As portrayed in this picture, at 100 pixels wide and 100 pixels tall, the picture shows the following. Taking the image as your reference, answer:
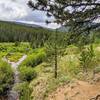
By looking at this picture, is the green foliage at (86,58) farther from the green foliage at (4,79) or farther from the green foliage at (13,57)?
the green foliage at (13,57)

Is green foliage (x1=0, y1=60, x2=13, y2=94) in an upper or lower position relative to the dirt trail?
lower

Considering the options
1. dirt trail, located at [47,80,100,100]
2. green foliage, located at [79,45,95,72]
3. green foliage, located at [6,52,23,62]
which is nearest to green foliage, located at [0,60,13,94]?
green foliage, located at [79,45,95,72]

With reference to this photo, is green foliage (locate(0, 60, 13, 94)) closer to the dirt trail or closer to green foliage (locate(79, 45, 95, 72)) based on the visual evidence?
green foliage (locate(79, 45, 95, 72))

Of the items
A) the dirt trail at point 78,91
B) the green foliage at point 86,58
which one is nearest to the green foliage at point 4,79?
the green foliage at point 86,58

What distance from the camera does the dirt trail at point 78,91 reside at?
60.7ft

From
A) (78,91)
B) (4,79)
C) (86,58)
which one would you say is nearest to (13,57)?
(4,79)

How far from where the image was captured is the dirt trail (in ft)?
60.7

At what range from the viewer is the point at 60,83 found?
79.2ft

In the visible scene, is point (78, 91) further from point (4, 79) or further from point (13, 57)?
point (13, 57)

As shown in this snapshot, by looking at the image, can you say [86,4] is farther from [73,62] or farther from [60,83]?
[73,62]

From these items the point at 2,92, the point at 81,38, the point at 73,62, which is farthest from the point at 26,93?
the point at 81,38

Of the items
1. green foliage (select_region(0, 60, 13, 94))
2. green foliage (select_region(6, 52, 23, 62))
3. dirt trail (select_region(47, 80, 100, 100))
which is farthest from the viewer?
green foliage (select_region(6, 52, 23, 62))

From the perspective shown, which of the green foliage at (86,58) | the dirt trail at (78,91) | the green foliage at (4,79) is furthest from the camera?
the green foliage at (4,79)

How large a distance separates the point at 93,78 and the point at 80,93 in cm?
296
